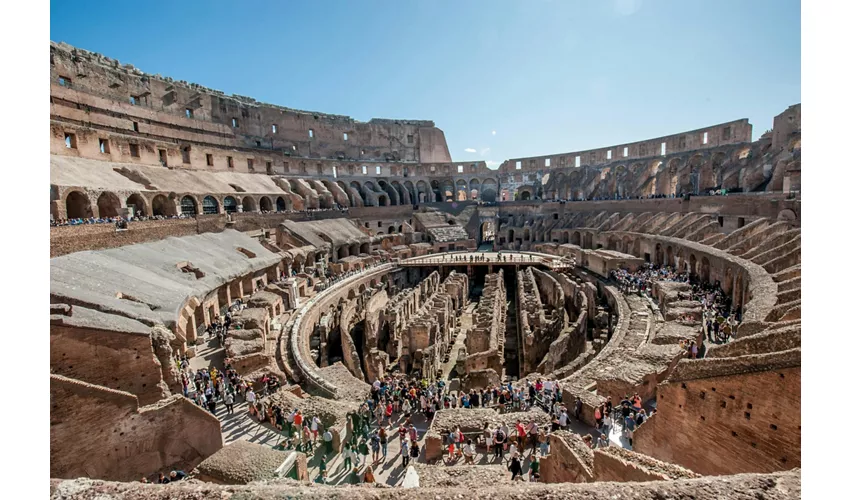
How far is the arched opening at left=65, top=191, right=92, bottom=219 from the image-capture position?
21297mm

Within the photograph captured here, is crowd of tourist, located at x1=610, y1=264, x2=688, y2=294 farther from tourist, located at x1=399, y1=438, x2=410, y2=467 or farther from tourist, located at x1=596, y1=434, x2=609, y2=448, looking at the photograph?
tourist, located at x1=399, y1=438, x2=410, y2=467

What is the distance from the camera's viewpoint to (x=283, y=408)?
9.41 metres

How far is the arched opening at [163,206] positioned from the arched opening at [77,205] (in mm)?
4424

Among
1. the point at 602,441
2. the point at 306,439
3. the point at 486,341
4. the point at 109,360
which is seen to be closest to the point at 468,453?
the point at 602,441

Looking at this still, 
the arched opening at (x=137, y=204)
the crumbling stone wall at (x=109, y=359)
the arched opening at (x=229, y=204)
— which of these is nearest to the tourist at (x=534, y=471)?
the crumbling stone wall at (x=109, y=359)

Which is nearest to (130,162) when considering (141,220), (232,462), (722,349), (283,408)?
(141,220)

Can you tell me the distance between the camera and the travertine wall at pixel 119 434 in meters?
7.12

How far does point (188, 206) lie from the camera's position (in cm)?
2823

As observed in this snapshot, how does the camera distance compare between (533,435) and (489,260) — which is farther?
(489,260)

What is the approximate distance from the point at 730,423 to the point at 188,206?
31.3m

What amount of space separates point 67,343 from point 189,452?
11.8 feet

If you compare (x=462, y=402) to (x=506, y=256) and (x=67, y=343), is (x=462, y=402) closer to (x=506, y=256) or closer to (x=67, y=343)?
(x=67, y=343)

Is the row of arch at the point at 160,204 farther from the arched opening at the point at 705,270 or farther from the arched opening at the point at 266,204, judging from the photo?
the arched opening at the point at 705,270

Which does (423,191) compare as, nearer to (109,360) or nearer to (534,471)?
(109,360)
